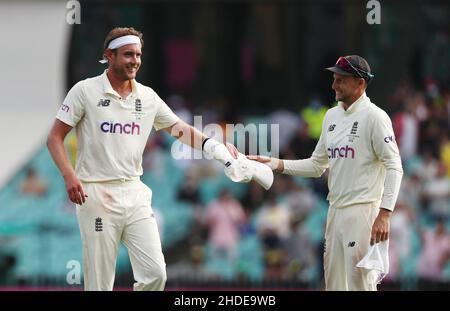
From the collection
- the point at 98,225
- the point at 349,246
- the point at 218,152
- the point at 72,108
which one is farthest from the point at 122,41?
the point at 349,246

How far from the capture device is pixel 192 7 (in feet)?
82.4

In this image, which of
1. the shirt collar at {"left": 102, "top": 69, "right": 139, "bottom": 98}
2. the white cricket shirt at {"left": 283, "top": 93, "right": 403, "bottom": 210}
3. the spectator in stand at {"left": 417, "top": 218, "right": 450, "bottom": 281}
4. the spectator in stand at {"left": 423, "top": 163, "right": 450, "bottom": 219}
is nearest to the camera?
the white cricket shirt at {"left": 283, "top": 93, "right": 403, "bottom": 210}

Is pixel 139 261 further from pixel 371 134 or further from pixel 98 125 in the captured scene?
pixel 371 134

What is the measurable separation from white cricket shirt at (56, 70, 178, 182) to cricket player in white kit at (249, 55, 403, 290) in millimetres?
1747

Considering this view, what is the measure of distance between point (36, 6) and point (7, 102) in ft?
6.14

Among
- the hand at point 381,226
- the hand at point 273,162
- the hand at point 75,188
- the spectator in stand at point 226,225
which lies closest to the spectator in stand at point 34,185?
the spectator in stand at point 226,225

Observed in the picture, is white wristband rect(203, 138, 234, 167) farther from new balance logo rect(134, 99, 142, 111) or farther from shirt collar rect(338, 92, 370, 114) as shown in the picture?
shirt collar rect(338, 92, 370, 114)

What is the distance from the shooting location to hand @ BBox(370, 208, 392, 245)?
37.7 feet

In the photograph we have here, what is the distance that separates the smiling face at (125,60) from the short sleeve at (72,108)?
0.38 meters

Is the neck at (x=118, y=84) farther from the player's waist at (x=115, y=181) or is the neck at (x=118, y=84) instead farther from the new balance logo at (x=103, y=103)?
the player's waist at (x=115, y=181)

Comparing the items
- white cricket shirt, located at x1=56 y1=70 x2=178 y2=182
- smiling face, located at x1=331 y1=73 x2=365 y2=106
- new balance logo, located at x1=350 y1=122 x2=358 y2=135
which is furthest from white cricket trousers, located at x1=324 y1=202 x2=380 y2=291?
white cricket shirt, located at x1=56 y1=70 x2=178 y2=182

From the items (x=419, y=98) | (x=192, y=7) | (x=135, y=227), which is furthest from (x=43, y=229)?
(x=135, y=227)
